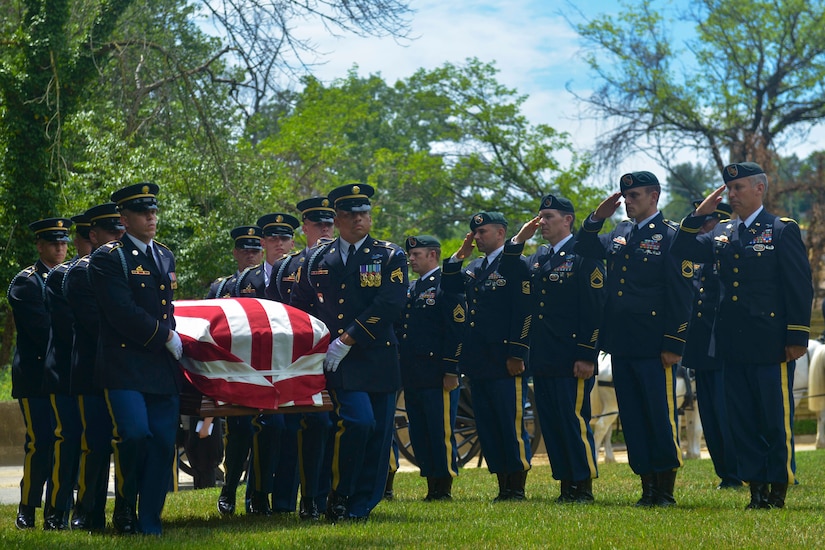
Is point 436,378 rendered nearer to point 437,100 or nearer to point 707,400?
point 707,400

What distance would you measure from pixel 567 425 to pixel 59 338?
3.47 m

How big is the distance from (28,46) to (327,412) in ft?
25.9

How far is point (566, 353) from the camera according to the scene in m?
8.30

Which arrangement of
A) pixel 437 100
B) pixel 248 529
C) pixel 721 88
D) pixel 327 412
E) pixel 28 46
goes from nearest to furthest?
pixel 248 529 → pixel 327 412 → pixel 28 46 → pixel 721 88 → pixel 437 100

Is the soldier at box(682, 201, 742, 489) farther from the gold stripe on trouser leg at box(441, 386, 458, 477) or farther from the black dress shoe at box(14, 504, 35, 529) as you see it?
the black dress shoe at box(14, 504, 35, 529)

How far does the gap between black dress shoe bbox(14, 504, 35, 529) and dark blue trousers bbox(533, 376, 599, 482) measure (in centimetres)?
350

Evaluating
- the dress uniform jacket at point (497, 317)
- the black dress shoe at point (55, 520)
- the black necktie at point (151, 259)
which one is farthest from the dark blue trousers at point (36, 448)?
the dress uniform jacket at point (497, 317)

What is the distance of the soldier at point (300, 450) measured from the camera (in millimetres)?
7742

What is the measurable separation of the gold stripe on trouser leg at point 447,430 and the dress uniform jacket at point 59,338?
114 inches

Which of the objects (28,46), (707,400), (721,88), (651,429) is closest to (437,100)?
(721,88)

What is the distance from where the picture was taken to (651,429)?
25.7ft

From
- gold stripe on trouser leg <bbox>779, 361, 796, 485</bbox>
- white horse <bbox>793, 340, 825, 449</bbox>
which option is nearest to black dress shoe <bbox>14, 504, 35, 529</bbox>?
gold stripe on trouser leg <bbox>779, 361, 796, 485</bbox>

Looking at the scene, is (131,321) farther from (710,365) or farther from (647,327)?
(710,365)

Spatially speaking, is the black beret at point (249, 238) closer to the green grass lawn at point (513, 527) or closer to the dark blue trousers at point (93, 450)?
the green grass lawn at point (513, 527)
